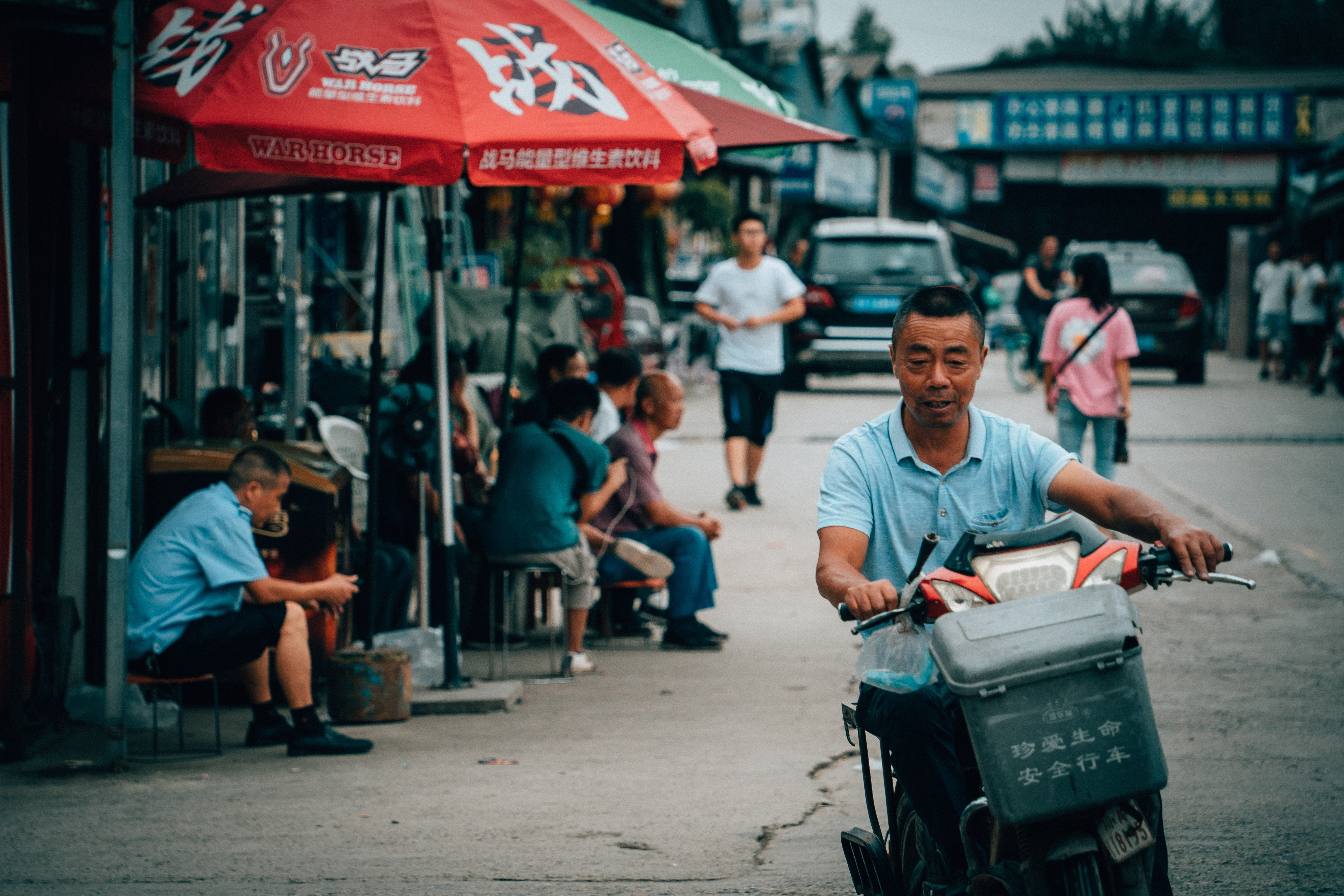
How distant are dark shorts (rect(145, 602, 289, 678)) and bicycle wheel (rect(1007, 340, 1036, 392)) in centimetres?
1644

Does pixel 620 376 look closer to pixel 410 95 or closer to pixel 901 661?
pixel 410 95

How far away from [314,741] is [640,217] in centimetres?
1720

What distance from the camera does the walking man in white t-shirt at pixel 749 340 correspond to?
1047 cm

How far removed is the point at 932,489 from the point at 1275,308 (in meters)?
20.5

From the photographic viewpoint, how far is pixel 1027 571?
9.22 ft

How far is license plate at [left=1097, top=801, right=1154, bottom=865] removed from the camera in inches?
105

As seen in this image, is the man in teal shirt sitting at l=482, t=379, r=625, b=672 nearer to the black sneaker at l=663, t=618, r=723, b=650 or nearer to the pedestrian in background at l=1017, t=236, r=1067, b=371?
the black sneaker at l=663, t=618, r=723, b=650

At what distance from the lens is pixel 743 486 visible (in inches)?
418

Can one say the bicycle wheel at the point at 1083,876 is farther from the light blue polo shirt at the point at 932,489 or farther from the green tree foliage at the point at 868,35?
the green tree foliage at the point at 868,35

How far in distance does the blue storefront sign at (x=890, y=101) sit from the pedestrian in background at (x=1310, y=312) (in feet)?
55.4

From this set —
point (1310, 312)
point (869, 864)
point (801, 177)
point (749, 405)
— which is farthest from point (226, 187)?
point (801, 177)

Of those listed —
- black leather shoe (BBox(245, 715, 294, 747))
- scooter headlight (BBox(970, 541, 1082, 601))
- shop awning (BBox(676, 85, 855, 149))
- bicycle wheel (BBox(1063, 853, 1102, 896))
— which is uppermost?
shop awning (BBox(676, 85, 855, 149))

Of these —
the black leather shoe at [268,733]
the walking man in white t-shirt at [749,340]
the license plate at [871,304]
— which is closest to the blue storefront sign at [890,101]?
the license plate at [871,304]

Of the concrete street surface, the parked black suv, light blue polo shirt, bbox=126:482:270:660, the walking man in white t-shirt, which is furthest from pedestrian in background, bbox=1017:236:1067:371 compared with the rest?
light blue polo shirt, bbox=126:482:270:660
